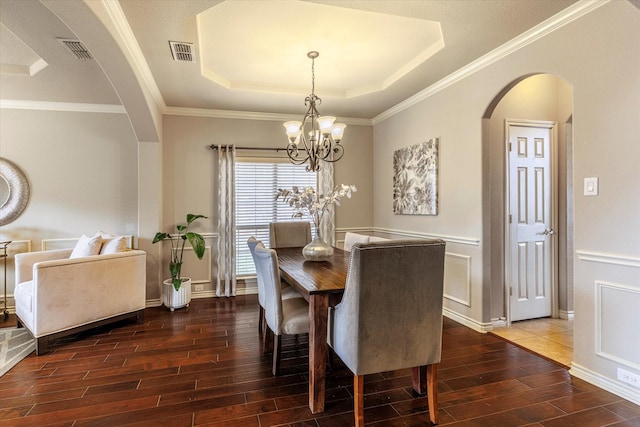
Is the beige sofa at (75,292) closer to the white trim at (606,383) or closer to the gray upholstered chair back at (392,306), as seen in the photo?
the gray upholstered chair back at (392,306)

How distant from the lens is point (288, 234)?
402 centimetres

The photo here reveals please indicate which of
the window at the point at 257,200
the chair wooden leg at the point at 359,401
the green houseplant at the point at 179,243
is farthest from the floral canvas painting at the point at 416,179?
the green houseplant at the point at 179,243

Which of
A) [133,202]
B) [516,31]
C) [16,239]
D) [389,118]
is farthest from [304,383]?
[16,239]

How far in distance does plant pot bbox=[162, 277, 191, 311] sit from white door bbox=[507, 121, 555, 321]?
12.2 feet

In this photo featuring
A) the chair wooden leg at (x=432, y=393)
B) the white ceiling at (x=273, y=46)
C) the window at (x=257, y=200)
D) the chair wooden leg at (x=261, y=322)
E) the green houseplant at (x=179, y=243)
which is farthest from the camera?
the window at (x=257, y=200)

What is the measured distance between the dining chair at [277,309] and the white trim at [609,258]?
2.01m

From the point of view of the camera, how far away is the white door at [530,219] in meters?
3.51

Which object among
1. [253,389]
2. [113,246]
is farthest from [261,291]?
[113,246]

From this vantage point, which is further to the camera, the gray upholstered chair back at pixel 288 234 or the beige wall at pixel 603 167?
the gray upholstered chair back at pixel 288 234

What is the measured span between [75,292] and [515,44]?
14.8 ft

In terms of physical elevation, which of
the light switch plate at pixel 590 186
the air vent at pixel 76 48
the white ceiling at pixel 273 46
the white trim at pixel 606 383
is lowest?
the white trim at pixel 606 383

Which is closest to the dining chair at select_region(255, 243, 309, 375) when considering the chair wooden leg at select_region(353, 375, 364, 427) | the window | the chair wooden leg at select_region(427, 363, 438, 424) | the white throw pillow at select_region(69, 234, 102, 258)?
the chair wooden leg at select_region(353, 375, 364, 427)

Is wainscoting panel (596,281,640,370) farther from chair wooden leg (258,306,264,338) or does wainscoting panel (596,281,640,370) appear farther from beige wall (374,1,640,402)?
chair wooden leg (258,306,264,338)

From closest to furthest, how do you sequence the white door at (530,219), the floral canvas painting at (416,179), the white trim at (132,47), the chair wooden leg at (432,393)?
the chair wooden leg at (432,393), the white trim at (132,47), the white door at (530,219), the floral canvas painting at (416,179)
